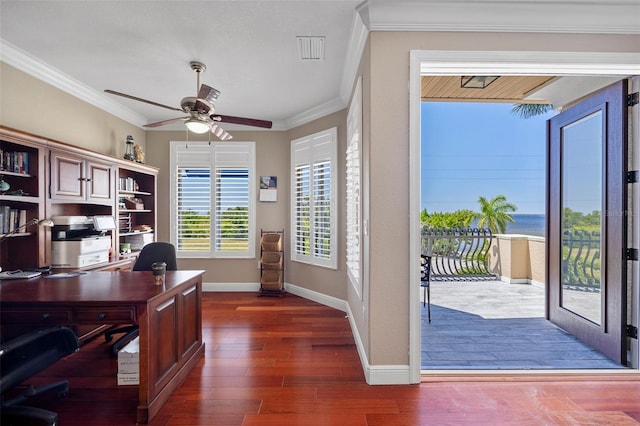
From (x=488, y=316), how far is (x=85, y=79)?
18.7 ft

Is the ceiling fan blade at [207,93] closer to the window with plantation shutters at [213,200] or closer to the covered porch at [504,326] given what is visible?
the window with plantation shutters at [213,200]

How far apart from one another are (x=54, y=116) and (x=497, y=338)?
547 cm

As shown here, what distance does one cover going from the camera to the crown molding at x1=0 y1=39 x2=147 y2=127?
2848 millimetres


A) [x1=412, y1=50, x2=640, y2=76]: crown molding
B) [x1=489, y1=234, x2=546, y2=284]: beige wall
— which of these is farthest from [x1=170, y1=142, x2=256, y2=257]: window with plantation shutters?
[x1=489, y1=234, x2=546, y2=284]: beige wall

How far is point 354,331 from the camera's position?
3174 mm

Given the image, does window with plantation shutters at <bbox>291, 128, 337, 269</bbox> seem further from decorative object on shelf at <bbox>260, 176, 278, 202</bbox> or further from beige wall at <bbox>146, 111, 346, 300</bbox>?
decorative object on shelf at <bbox>260, 176, 278, 202</bbox>

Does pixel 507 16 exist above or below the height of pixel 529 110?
below

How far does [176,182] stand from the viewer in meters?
5.06

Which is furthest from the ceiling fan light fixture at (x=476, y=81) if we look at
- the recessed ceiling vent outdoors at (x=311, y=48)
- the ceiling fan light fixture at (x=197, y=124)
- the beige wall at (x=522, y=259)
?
the beige wall at (x=522, y=259)

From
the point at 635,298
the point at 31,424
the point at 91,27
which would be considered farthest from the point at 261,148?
the point at 635,298

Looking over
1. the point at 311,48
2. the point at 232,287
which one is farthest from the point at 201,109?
the point at 232,287

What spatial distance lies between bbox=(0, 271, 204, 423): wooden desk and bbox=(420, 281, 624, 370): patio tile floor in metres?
2.02

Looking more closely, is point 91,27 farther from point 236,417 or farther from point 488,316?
point 488,316

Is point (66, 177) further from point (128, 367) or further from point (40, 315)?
point (128, 367)
